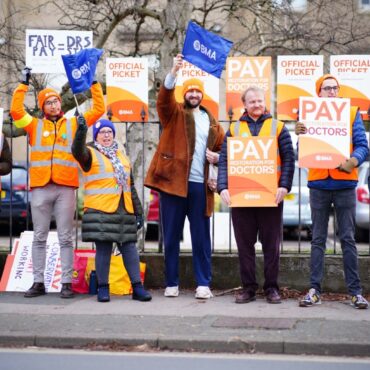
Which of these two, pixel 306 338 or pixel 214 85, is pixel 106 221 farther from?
pixel 306 338

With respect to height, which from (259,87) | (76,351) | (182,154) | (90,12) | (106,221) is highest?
(90,12)

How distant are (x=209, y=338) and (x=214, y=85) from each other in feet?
11.4

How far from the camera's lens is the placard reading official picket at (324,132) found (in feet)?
27.1

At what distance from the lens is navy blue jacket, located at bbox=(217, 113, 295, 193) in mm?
8500

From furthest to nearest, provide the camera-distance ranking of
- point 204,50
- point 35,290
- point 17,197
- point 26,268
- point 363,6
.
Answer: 1. point 17,197
2. point 363,6
3. point 26,268
4. point 35,290
5. point 204,50

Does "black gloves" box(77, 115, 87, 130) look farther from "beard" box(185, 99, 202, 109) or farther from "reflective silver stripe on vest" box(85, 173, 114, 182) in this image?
→ "beard" box(185, 99, 202, 109)

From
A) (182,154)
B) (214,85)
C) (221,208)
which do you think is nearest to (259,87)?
(214,85)

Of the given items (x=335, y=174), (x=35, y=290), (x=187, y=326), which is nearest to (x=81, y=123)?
(x=35, y=290)

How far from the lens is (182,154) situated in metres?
8.66

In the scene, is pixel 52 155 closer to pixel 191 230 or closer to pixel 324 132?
pixel 191 230

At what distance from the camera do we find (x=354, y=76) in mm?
9133

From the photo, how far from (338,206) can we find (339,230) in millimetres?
246

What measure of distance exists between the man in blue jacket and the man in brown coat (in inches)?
11.2

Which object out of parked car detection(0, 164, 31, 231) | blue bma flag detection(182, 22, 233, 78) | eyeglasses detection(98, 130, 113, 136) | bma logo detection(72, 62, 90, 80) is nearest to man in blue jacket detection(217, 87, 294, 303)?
blue bma flag detection(182, 22, 233, 78)
